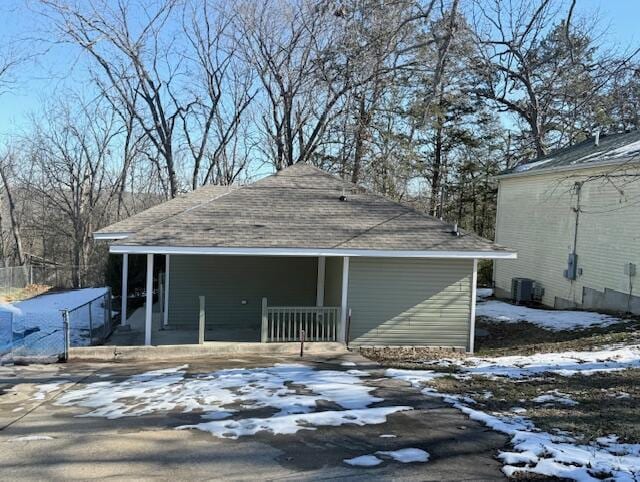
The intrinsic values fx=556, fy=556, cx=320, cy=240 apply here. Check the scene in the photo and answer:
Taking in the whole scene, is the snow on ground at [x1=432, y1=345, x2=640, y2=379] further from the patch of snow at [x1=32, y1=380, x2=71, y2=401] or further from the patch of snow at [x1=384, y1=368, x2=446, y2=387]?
the patch of snow at [x1=32, y1=380, x2=71, y2=401]

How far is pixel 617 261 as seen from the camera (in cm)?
1540

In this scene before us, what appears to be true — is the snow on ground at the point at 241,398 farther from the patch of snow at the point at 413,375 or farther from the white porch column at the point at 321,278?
the white porch column at the point at 321,278

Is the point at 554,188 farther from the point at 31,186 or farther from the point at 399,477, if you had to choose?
the point at 31,186

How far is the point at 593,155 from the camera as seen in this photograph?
17328mm

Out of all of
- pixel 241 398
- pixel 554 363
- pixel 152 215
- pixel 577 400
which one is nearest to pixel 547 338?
pixel 554 363

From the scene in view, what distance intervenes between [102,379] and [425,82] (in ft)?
65.8

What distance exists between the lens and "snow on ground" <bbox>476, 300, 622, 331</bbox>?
14148 millimetres

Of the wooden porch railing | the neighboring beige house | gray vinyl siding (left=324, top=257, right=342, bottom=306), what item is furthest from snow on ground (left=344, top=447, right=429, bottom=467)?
the neighboring beige house

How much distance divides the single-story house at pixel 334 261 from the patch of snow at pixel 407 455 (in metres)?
6.73

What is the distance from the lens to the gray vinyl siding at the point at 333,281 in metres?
13.2

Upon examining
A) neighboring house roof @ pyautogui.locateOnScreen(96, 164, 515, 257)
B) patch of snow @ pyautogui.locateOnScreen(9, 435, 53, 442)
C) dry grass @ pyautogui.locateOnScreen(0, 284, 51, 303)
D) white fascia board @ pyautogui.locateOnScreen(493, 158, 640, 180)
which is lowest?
dry grass @ pyautogui.locateOnScreen(0, 284, 51, 303)

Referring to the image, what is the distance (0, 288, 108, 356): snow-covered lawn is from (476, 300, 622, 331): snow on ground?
11.4 m

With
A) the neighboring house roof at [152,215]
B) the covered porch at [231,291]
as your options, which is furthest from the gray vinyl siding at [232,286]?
the neighboring house roof at [152,215]

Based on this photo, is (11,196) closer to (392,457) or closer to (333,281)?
(333,281)
